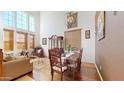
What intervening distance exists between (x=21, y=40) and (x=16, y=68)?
28.8 inches

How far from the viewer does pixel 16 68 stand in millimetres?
2877

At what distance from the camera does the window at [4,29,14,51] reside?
8.79ft

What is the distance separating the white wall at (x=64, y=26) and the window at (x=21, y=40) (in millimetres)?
480

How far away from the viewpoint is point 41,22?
3152 millimetres

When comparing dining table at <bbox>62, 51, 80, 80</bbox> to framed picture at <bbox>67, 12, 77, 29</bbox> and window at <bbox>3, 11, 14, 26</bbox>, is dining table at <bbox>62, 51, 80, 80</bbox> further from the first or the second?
window at <bbox>3, 11, 14, 26</bbox>

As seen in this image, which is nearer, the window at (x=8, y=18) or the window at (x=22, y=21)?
the window at (x=8, y=18)

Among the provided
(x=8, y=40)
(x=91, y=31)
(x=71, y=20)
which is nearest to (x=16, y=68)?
(x=8, y=40)

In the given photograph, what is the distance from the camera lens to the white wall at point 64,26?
2918mm

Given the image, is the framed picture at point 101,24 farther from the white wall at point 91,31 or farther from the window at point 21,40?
the window at point 21,40

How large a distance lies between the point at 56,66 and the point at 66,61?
1.21ft

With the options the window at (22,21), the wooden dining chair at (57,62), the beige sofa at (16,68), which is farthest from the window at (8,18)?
the wooden dining chair at (57,62)

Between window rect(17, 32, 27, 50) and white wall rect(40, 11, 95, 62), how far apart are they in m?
0.48

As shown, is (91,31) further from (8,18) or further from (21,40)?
(8,18)
